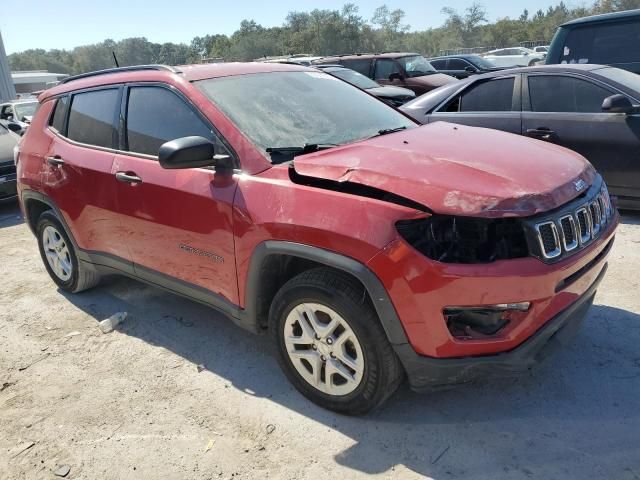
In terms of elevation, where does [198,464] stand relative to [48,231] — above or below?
below

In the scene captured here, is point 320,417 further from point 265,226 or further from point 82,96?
point 82,96

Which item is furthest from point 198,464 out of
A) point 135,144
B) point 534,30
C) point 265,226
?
point 534,30

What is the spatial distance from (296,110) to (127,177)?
3.84ft

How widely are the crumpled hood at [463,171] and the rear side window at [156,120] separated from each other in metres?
0.82

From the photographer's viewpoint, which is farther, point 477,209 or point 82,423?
point 82,423

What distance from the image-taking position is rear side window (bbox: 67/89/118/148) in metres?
3.77

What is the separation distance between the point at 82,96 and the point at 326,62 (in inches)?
390

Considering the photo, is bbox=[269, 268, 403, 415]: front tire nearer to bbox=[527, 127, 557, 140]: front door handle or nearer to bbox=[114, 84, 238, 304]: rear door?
bbox=[114, 84, 238, 304]: rear door

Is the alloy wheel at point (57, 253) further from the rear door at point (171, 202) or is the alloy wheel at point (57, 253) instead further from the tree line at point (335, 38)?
the tree line at point (335, 38)

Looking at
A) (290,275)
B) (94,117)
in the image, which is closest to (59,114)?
(94,117)

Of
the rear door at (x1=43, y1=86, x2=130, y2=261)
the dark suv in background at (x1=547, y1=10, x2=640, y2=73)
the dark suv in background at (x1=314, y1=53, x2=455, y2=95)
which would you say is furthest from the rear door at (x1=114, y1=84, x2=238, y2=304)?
the dark suv in background at (x1=314, y1=53, x2=455, y2=95)

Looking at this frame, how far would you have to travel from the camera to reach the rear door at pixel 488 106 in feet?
19.0

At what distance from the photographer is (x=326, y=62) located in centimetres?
1326

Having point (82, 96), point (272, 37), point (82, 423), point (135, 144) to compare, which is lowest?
point (82, 423)
